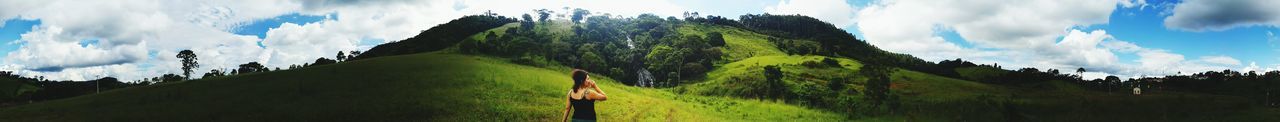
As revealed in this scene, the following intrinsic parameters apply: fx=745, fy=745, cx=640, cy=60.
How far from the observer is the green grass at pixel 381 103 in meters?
45.8

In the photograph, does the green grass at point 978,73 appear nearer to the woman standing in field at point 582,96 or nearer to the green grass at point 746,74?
the green grass at point 746,74

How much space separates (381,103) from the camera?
160 ft

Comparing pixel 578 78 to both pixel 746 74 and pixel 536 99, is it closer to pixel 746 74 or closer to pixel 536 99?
pixel 536 99

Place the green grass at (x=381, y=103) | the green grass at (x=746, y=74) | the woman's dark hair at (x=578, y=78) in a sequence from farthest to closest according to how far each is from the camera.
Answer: the green grass at (x=746, y=74) → the green grass at (x=381, y=103) → the woman's dark hair at (x=578, y=78)

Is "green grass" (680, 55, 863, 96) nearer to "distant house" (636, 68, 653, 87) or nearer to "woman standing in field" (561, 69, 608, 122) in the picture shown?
"distant house" (636, 68, 653, 87)

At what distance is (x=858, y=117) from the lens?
62.7 metres

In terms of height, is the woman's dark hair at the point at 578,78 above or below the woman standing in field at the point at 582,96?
above

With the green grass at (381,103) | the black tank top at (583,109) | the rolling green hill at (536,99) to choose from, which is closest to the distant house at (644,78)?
the rolling green hill at (536,99)

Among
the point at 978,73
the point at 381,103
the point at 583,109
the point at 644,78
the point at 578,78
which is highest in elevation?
the point at 578,78

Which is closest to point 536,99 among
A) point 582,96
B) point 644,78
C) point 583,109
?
point 583,109

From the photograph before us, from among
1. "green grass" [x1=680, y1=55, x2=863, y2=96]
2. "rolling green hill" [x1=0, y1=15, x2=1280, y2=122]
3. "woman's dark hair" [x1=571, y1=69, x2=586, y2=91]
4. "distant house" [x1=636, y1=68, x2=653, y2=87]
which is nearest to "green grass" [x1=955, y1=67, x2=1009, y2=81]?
"rolling green hill" [x1=0, y1=15, x2=1280, y2=122]

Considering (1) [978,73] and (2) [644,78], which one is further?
(1) [978,73]

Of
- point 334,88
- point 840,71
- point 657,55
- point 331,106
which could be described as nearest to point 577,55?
point 657,55

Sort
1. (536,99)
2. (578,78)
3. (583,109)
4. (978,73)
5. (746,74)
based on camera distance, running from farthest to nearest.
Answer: (978,73)
(746,74)
(536,99)
(583,109)
(578,78)
